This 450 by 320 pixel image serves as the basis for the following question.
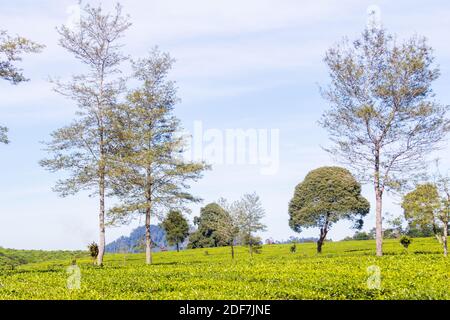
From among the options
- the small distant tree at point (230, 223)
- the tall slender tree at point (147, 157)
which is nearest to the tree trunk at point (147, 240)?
the tall slender tree at point (147, 157)

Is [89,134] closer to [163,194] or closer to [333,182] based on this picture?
[163,194]

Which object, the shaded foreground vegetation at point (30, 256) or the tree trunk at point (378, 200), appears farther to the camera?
the shaded foreground vegetation at point (30, 256)

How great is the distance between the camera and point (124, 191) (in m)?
38.4

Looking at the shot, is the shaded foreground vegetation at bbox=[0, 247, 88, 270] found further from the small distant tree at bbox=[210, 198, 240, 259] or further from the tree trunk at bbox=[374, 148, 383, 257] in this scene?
the tree trunk at bbox=[374, 148, 383, 257]

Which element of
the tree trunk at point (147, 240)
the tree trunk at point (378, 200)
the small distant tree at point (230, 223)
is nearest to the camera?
the tree trunk at point (378, 200)

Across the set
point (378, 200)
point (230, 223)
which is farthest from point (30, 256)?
point (378, 200)

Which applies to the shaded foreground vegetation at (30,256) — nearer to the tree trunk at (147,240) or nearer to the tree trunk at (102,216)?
the tree trunk at (102,216)

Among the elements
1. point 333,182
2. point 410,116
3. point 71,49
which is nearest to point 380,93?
point 410,116

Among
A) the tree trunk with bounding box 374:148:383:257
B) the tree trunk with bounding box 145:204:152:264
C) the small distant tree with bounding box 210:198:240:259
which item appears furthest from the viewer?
the small distant tree with bounding box 210:198:240:259

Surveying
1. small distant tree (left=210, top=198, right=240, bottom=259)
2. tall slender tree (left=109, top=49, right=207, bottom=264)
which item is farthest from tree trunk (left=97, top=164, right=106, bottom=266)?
small distant tree (left=210, top=198, right=240, bottom=259)

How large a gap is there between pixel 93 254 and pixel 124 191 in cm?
758

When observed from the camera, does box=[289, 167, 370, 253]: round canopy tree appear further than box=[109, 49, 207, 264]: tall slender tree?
Yes

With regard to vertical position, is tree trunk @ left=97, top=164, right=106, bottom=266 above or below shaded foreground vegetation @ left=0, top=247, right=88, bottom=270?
above

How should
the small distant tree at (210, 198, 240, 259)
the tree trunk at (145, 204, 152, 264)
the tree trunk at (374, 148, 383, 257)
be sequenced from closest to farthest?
1. the tree trunk at (374, 148, 383, 257)
2. the tree trunk at (145, 204, 152, 264)
3. the small distant tree at (210, 198, 240, 259)
